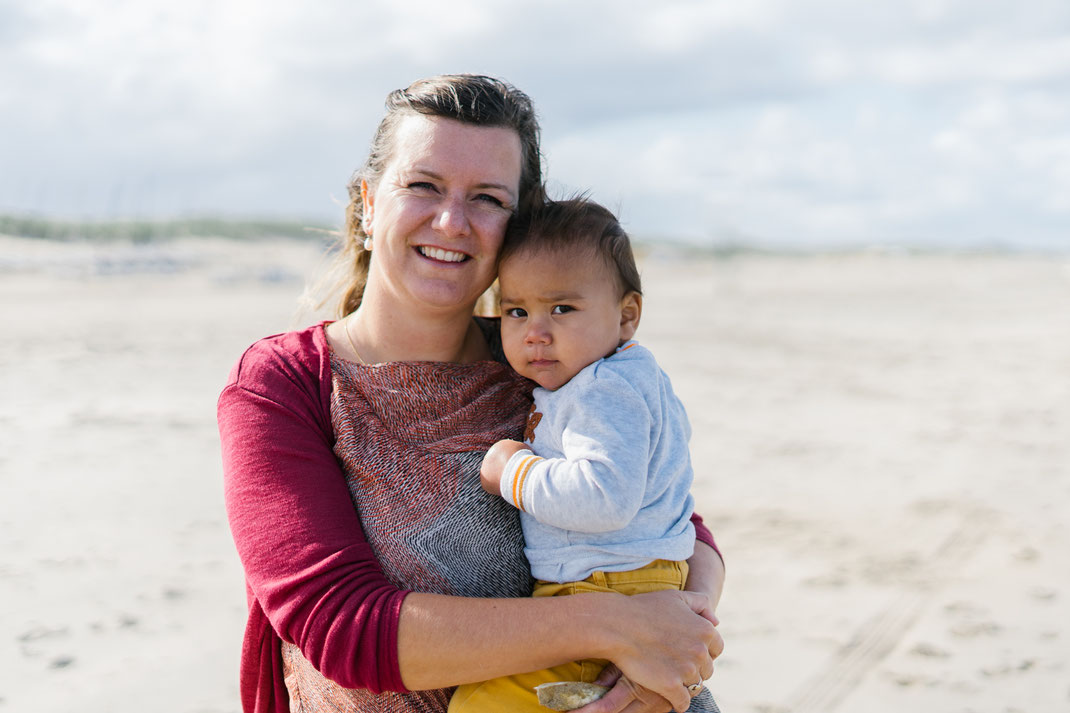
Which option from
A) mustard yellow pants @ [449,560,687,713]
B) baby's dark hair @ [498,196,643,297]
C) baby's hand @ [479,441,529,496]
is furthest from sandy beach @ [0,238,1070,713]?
mustard yellow pants @ [449,560,687,713]

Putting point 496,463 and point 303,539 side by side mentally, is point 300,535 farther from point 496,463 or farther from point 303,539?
point 496,463

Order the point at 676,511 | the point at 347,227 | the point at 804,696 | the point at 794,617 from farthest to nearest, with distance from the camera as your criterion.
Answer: the point at 794,617
the point at 804,696
the point at 347,227
the point at 676,511

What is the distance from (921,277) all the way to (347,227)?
127ft

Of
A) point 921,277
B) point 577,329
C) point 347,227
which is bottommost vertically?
point 921,277

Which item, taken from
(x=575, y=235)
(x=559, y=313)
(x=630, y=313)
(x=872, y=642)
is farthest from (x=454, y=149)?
(x=872, y=642)

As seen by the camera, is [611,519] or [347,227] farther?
[347,227]

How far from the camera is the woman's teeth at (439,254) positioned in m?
2.30

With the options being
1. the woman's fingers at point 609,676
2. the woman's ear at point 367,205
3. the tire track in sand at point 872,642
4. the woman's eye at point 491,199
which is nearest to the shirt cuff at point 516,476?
the woman's fingers at point 609,676

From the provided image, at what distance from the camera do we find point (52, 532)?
18.4ft

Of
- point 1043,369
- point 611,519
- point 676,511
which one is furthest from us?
point 1043,369

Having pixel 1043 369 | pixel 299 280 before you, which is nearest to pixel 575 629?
pixel 1043 369

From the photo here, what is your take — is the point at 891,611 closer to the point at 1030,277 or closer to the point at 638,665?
the point at 638,665

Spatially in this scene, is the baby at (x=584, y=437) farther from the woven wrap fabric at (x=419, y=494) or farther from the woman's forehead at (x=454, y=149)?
the woman's forehead at (x=454, y=149)

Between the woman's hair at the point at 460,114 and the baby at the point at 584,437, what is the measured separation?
0.68 feet
